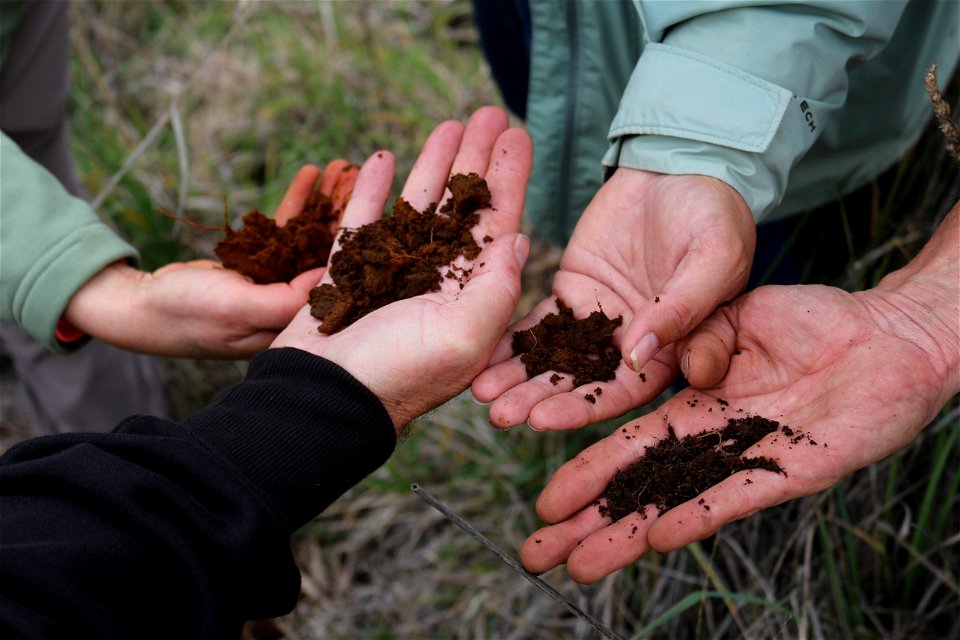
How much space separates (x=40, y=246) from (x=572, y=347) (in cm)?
138

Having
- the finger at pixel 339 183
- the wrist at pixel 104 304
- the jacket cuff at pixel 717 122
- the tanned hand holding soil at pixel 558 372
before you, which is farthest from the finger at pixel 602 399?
the wrist at pixel 104 304

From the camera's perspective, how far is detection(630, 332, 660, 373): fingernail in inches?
58.3

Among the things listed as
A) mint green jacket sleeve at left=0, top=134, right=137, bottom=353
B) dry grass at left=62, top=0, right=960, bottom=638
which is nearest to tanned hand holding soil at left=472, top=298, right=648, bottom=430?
dry grass at left=62, top=0, right=960, bottom=638

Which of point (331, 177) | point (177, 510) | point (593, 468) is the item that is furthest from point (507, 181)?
point (177, 510)

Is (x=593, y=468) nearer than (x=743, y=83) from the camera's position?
Yes

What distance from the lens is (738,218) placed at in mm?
1651

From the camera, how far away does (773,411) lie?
1.61m

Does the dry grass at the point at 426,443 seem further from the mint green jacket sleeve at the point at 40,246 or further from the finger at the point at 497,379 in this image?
the mint green jacket sleeve at the point at 40,246

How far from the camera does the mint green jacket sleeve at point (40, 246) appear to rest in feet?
6.40

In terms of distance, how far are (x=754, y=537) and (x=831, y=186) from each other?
103 cm

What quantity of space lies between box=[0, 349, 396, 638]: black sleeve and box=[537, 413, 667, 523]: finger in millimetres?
382

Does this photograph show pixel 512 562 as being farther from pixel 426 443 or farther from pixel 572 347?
pixel 426 443

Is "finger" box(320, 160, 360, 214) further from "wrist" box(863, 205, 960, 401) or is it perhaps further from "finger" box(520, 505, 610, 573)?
"wrist" box(863, 205, 960, 401)

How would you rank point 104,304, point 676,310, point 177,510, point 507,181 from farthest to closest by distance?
point 104,304
point 507,181
point 676,310
point 177,510
